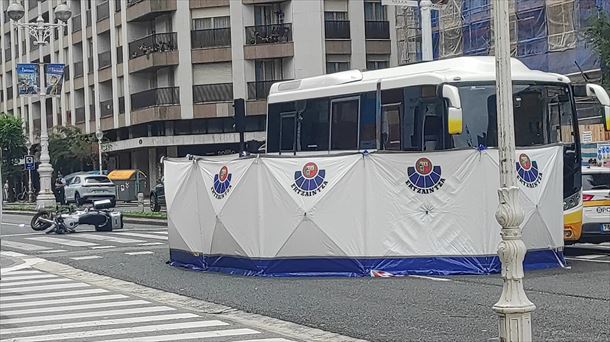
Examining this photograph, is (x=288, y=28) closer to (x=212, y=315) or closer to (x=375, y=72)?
(x=375, y=72)

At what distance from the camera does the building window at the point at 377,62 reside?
2200 inches

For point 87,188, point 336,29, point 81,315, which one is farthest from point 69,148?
point 81,315

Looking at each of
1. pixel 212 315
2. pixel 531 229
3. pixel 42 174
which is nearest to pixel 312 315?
pixel 212 315

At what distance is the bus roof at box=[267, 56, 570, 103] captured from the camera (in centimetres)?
1675

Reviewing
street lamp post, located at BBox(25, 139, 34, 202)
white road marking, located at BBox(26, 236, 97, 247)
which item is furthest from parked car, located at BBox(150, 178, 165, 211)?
street lamp post, located at BBox(25, 139, 34, 202)

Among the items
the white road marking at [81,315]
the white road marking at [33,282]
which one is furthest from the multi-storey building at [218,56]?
the white road marking at [81,315]

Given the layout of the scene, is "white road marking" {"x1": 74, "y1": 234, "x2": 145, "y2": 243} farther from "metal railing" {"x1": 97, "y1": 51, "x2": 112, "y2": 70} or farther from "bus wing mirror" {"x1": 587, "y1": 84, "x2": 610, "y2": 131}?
"metal railing" {"x1": 97, "y1": 51, "x2": 112, "y2": 70}

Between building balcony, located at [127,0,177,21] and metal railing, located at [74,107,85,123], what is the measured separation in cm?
1133

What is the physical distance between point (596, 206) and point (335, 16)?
38344 millimetres

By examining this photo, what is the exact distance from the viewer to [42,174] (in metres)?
38.0

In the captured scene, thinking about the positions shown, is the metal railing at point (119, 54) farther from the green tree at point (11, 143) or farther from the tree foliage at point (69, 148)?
the green tree at point (11, 143)

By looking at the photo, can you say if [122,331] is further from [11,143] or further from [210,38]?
[11,143]

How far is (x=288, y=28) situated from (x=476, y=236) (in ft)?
132

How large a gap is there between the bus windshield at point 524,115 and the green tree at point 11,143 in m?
55.3
